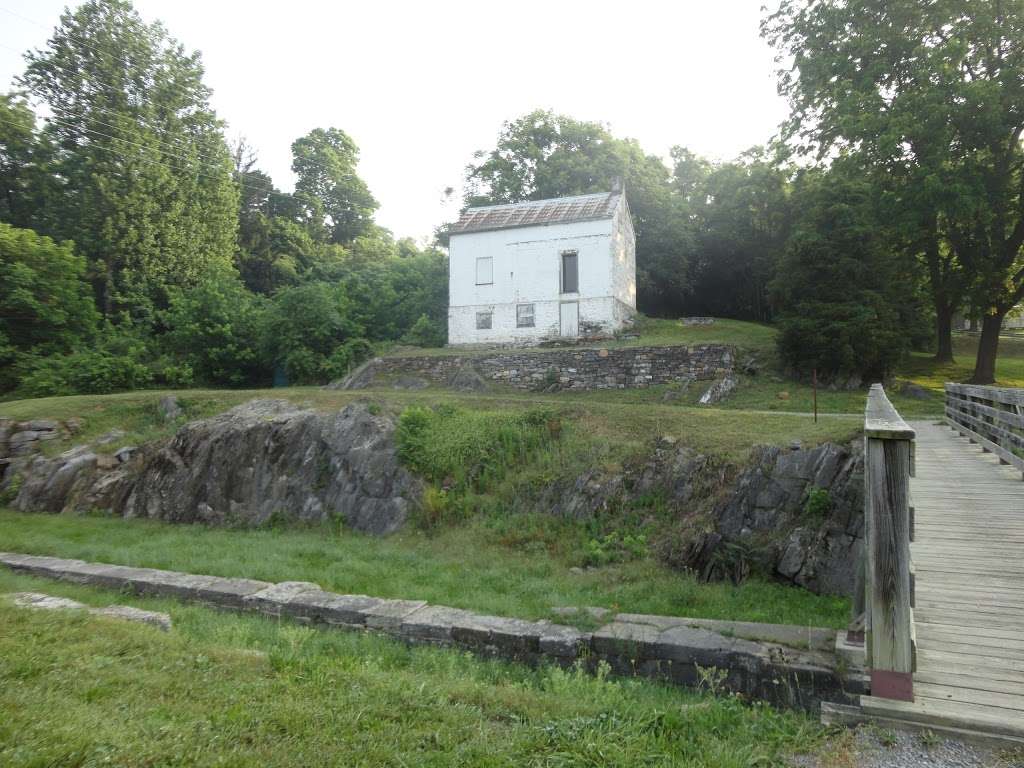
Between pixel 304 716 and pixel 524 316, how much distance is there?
2331 centimetres

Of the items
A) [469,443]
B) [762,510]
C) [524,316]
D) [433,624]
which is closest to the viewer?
[433,624]

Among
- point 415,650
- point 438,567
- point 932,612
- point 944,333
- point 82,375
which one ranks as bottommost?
point 438,567

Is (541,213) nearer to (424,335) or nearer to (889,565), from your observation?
(424,335)

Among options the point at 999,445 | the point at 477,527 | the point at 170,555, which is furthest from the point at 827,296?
the point at 170,555

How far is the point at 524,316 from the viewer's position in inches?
1040

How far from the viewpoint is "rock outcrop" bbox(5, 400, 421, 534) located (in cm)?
1311

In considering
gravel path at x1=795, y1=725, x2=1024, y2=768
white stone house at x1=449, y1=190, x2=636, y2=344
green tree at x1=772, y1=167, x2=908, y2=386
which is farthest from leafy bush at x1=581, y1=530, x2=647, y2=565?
white stone house at x1=449, y1=190, x2=636, y2=344

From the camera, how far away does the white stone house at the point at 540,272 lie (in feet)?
84.4

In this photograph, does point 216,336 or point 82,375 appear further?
point 216,336

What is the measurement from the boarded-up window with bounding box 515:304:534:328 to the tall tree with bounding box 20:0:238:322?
17.0 m

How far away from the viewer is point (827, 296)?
65.4ft

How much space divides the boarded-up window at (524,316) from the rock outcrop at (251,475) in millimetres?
12259

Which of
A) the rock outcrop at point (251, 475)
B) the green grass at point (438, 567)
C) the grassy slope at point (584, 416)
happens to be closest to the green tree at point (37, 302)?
the grassy slope at point (584, 416)

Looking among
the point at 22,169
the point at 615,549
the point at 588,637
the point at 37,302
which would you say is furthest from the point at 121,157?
the point at 588,637
